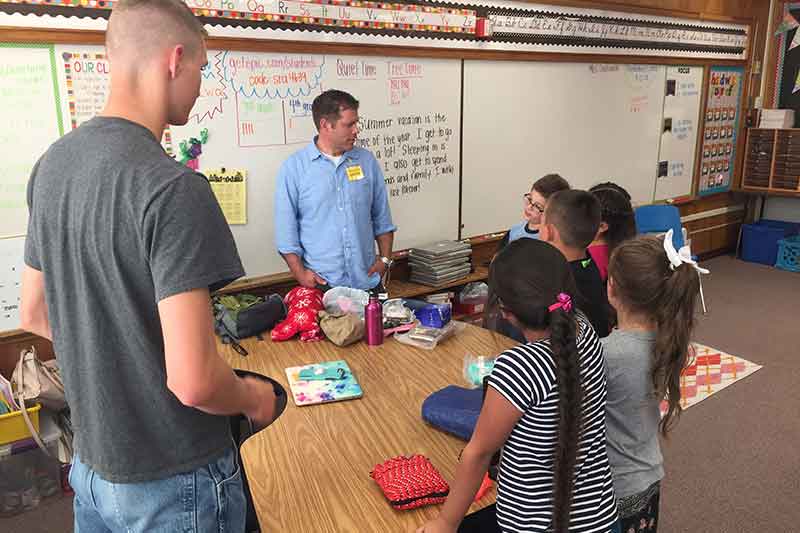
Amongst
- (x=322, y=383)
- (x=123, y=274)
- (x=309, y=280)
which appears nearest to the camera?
(x=123, y=274)

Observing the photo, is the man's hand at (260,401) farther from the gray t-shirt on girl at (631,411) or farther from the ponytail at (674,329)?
the ponytail at (674,329)

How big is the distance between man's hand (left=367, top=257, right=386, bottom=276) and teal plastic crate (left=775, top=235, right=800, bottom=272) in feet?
15.6

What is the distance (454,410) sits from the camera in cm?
168

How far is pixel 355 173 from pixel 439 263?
959 millimetres

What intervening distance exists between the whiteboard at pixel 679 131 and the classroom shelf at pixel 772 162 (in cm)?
85

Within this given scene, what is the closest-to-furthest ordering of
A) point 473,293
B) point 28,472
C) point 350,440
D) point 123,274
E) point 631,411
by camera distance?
point 123,274 → point 631,411 → point 350,440 → point 28,472 → point 473,293

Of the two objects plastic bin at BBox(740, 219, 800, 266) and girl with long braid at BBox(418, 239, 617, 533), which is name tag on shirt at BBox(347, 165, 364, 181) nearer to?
girl with long braid at BBox(418, 239, 617, 533)

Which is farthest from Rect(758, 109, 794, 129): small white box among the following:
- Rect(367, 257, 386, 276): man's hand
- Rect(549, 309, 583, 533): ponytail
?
Rect(549, 309, 583, 533): ponytail

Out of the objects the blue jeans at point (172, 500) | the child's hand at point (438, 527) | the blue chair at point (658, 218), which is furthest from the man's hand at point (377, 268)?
the blue chair at point (658, 218)

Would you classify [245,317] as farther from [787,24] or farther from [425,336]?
[787,24]

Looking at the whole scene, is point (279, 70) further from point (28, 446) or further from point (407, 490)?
point (407, 490)

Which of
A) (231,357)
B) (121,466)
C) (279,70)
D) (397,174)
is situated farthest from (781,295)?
(121,466)

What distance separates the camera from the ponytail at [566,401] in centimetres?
121

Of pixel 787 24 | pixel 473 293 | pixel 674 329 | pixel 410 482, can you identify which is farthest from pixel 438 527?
pixel 787 24
